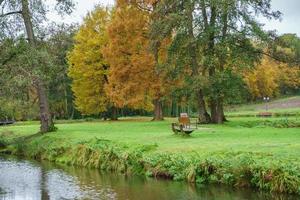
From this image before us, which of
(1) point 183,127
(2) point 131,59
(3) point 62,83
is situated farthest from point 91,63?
(1) point 183,127

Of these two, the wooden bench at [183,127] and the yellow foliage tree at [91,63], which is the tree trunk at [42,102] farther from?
the yellow foliage tree at [91,63]

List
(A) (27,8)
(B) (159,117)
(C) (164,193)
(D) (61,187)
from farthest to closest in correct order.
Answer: (B) (159,117), (A) (27,8), (D) (61,187), (C) (164,193)

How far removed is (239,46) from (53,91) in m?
44.3

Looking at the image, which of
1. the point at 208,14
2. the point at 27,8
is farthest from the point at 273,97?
the point at 27,8

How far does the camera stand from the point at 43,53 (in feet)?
106

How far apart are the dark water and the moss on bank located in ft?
1.46

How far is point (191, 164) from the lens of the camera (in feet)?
59.9

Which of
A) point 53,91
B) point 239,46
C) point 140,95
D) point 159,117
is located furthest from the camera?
point 53,91

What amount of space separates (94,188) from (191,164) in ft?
12.3

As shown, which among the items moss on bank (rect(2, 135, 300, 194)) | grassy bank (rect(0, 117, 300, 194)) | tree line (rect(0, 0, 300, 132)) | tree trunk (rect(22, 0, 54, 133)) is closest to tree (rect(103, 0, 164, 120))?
tree line (rect(0, 0, 300, 132))

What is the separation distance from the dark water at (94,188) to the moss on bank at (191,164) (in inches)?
17.5

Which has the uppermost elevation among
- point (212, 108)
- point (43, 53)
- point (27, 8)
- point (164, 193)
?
point (27, 8)

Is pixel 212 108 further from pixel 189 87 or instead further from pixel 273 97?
pixel 273 97

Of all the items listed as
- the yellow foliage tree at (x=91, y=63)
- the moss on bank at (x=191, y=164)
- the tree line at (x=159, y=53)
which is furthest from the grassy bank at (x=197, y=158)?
the yellow foliage tree at (x=91, y=63)
